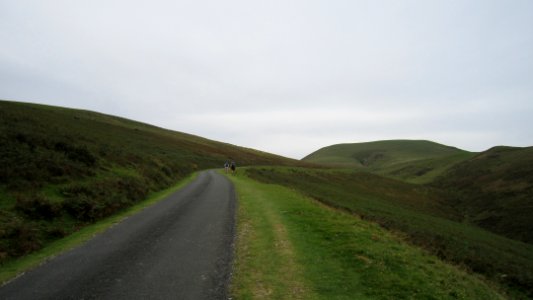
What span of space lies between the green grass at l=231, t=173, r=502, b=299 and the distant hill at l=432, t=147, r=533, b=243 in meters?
38.7

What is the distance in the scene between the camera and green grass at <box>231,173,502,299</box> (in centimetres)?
1001

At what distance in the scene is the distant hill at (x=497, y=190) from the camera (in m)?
49.8

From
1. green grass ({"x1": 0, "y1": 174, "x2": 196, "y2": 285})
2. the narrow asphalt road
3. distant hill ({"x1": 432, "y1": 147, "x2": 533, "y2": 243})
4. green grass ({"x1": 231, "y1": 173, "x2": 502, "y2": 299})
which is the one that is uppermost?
distant hill ({"x1": 432, "y1": 147, "x2": 533, "y2": 243})

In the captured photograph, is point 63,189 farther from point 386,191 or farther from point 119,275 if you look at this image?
point 386,191

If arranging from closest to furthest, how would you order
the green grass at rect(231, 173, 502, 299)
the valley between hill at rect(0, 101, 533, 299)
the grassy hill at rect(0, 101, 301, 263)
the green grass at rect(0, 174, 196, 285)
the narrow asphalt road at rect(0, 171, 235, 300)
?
the narrow asphalt road at rect(0, 171, 235, 300), the green grass at rect(231, 173, 502, 299), the valley between hill at rect(0, 101, 533, 299), the green grass at rect(0, 174, 196, 285), the grassy hill at rect(0, 101, 301, 263)

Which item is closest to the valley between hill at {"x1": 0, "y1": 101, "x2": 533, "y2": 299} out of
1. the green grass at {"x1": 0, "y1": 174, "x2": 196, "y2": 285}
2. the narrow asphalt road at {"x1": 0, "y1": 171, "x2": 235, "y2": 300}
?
the green grass at {"x1": 0, "y1": 174, "x2": 196, "y2": 285}

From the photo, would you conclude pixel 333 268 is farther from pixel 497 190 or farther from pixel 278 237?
pixel 497 190

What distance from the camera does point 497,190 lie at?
68562mm

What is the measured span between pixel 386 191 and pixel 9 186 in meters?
64.3

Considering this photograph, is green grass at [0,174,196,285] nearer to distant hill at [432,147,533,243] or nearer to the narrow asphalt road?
the narrow asphalt road

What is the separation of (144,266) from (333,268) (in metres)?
6.49

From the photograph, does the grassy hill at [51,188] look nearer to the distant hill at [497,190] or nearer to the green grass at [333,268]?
the green grass at [333,268]

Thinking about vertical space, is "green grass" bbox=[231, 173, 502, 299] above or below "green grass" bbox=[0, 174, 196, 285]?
above

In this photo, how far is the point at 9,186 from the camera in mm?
18094
